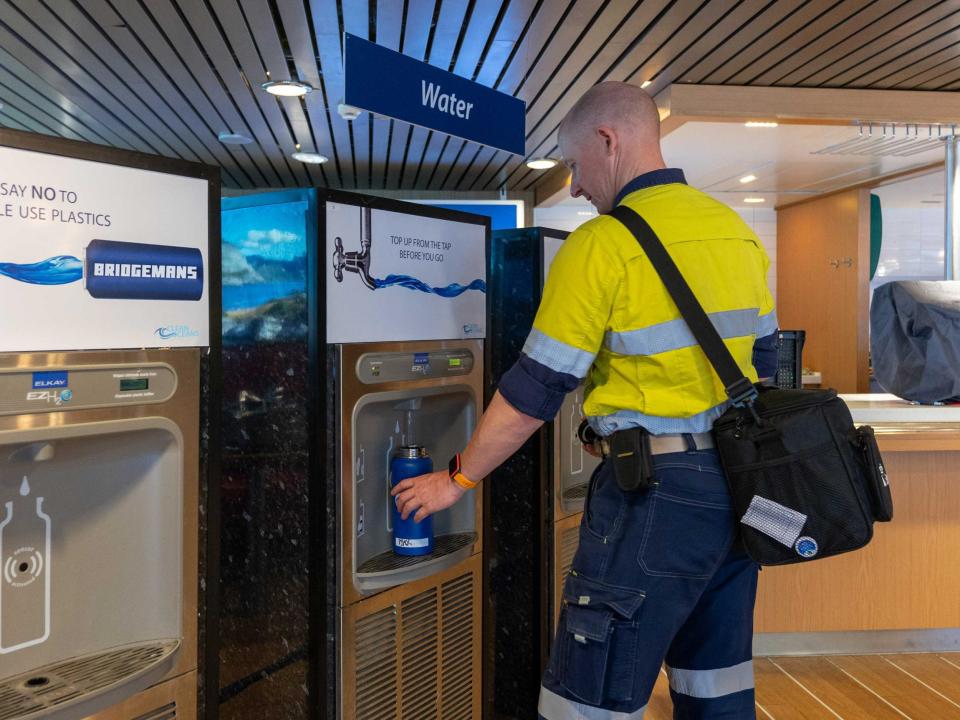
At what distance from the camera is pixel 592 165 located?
1838 mm

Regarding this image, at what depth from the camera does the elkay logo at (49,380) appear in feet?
4.25

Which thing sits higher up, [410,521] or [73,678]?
[410,521]

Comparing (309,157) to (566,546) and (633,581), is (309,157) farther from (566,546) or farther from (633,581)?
(633,581)

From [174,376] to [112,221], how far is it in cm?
28

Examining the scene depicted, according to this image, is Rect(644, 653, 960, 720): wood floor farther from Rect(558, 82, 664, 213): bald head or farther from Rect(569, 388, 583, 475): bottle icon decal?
Rect(558, 82, 664, 213): bald head

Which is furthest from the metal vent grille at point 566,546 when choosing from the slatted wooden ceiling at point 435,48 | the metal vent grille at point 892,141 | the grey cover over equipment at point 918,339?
the metal vent grille at point 892,141

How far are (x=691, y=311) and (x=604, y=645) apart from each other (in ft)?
2.11

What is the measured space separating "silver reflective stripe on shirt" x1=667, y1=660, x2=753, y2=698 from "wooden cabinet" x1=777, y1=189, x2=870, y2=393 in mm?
6834

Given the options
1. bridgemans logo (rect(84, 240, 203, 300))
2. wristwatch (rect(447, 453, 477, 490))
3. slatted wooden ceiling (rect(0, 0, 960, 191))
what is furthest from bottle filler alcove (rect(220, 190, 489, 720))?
slatted wooden ceiling (rect(0, 0, 960, 191))

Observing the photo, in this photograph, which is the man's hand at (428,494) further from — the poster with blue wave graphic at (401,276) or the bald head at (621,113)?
the bald head at (621,113)

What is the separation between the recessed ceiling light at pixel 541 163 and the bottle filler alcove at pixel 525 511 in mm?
5003

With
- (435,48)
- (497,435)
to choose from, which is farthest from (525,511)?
(435,48)

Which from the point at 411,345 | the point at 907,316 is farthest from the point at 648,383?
the point at 907,316

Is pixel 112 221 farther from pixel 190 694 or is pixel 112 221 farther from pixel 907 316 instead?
pixel 907 316
